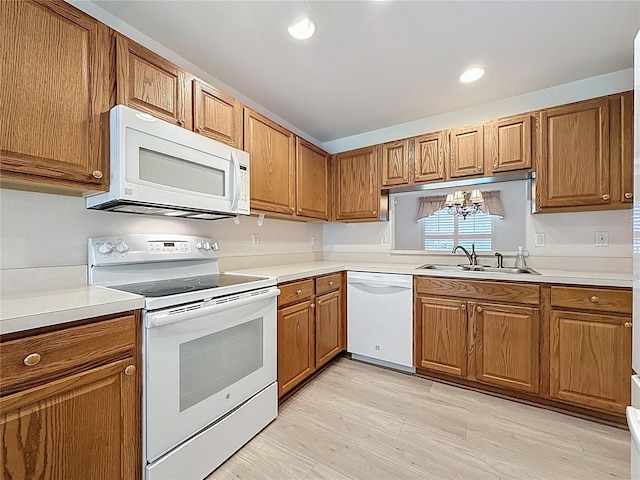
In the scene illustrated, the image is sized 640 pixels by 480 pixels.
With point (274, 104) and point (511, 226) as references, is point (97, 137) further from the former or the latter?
point (511, 226)

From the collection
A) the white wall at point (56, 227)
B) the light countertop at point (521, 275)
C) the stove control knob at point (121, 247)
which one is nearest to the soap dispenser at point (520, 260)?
the light countertop at point (521, 275)

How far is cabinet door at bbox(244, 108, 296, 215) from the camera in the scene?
2109 millimetres

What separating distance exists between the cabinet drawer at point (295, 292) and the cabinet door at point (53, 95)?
1.17 m

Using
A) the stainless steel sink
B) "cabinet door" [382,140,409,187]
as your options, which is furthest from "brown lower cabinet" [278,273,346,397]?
"cabinet door" [382,140,409,187]

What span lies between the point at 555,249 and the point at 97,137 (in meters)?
3.20

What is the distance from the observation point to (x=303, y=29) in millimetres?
1595

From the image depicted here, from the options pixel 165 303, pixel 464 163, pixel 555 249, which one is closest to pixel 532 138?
pixel 464 163

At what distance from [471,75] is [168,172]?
2.25 metres

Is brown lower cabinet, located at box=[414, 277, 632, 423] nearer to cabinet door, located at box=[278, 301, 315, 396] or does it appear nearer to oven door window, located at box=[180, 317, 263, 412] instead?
cabinet door, located at box=[278, 301, 315, 396]

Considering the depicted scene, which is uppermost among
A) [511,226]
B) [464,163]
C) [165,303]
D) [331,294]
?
[464,163]

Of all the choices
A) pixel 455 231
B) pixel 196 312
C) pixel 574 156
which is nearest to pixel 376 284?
pixel 455 231

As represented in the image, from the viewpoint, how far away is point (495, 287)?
2072mm

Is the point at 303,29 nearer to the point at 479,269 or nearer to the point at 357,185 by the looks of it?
the point at 357,185

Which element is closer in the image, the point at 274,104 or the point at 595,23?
the point at 595,23
